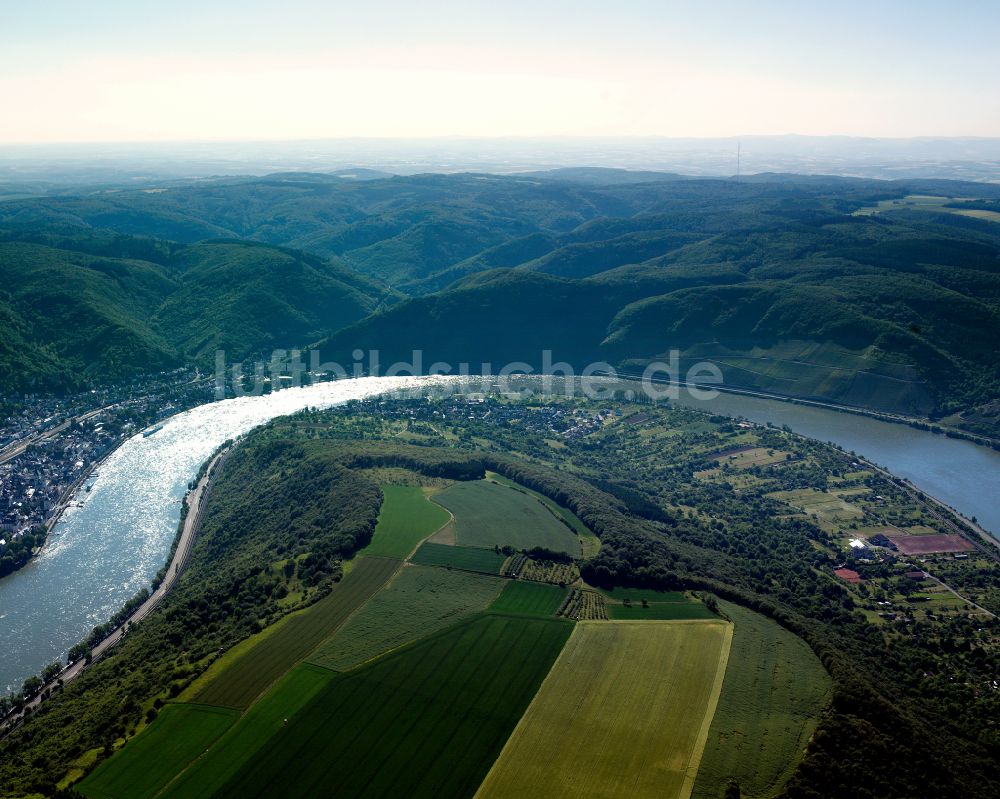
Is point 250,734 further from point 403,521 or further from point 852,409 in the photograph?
point 852,409

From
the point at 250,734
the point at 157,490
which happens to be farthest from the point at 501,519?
the point at 157,490

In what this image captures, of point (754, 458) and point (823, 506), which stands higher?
point (754, 458)

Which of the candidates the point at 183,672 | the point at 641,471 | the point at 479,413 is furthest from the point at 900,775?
the point at 479,413

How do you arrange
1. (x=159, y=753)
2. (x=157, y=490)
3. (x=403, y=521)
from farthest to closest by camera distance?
(x=157, y=490) → (x=403, y=521) → (x=159, y=753)

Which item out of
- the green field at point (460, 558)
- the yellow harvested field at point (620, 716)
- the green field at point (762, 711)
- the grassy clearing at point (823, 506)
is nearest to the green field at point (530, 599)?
the green field at point (460, 558)

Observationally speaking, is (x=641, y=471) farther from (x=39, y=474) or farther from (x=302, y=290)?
(x=302, y=290)
